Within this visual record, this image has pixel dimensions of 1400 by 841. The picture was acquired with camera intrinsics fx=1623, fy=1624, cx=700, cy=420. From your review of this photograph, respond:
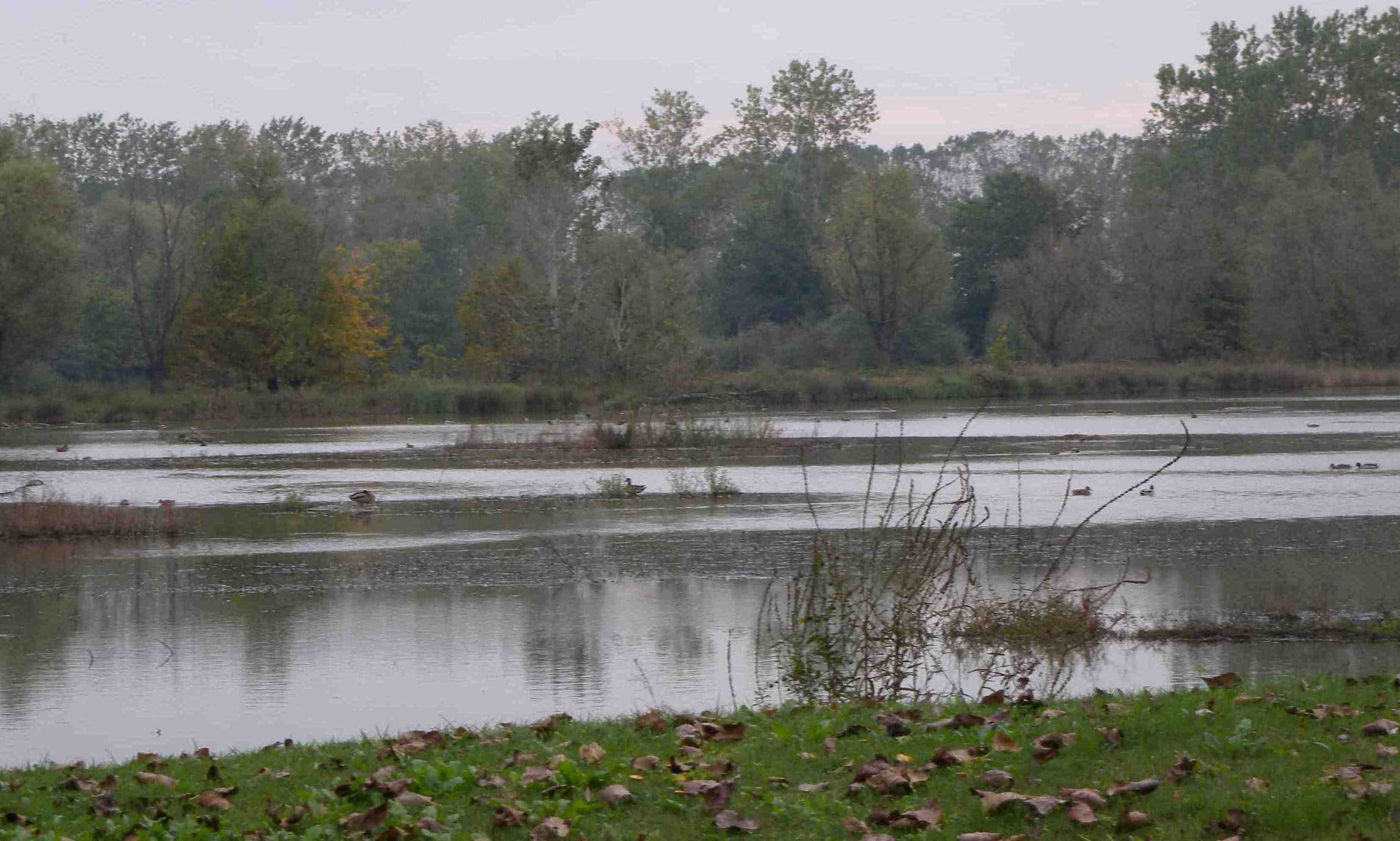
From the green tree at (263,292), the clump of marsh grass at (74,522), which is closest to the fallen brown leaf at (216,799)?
the clump of marsh grass at (74,522)

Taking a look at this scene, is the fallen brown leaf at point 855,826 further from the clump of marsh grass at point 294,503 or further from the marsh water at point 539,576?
the clump of marsh grass at point 294,503

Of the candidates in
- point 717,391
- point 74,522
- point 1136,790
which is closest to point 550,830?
point 1136,790

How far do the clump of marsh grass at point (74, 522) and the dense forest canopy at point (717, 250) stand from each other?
22.2m

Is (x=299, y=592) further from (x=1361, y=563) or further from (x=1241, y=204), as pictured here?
(x=1241, y=204)

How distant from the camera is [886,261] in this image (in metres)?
86.6

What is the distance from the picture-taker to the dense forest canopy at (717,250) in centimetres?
7419

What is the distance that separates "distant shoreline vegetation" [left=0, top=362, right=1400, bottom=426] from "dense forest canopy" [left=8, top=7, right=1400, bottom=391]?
3052mm

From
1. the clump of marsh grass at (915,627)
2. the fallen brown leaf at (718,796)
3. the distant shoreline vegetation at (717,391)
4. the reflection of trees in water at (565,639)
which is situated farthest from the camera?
the distant shoreline vegetation at (717,391)

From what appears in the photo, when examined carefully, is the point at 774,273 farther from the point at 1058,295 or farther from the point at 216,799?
the point at 216,799

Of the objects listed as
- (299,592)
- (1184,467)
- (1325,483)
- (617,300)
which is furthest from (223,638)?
(617,300)

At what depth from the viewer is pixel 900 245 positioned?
86500mm

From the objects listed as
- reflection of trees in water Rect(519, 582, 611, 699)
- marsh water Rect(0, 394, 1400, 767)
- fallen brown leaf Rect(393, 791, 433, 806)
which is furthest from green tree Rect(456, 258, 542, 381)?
fallen brown leaf Rect(393, 791, 433, 806)

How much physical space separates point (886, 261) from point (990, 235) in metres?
11.6

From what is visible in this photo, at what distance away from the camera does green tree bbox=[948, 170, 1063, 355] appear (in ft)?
313
